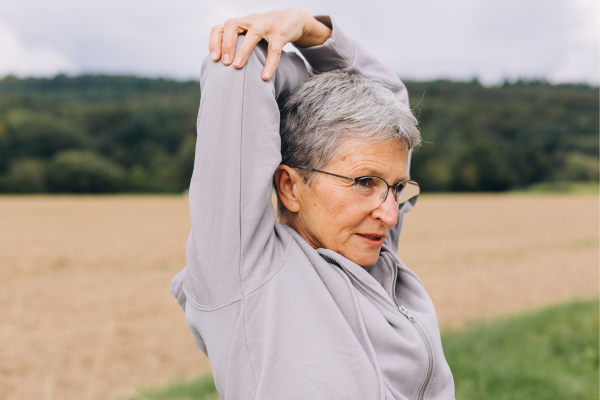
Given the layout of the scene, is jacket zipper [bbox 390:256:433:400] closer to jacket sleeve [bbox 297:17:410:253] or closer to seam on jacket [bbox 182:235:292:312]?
seam on jacket [bbox 182:235:292:312]

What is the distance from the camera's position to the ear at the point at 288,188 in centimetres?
166

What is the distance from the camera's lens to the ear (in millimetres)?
1663

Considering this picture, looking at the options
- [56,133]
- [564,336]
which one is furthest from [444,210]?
[56,133]

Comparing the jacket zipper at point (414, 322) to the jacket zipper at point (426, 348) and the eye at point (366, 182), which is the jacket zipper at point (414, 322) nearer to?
the jacket zipper at point (426, 348)

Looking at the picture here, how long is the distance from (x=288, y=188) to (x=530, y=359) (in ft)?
15.1

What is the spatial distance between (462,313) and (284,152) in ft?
33.8

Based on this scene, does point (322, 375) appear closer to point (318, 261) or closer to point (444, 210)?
point (318, 261)

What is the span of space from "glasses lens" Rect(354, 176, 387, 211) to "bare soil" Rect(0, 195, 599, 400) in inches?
243

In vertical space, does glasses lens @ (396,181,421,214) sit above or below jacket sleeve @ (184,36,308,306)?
below

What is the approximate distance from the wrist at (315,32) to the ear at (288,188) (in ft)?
1.67

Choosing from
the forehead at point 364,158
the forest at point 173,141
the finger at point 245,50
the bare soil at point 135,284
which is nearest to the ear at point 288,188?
the forehead at point 364,158

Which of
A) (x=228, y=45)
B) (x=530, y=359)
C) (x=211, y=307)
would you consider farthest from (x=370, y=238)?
(x=530, y=359)

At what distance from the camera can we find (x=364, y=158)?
155 cm

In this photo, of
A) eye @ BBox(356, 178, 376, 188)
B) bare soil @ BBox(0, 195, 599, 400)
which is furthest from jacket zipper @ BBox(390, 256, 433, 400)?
bare soil @ BBox(0, 195, 599, 400)
